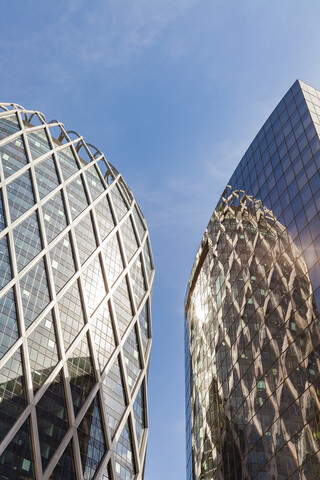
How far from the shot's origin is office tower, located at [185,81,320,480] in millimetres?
37656

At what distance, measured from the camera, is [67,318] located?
222ft

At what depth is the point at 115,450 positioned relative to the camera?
63625mm

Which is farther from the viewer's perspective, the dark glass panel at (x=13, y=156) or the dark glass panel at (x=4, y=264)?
the dark glass panel at (x=13, y=156)

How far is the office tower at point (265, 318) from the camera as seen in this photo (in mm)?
37656

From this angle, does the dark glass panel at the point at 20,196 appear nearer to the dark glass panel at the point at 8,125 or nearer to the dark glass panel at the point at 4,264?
the dark glass panel at the point at 4,264

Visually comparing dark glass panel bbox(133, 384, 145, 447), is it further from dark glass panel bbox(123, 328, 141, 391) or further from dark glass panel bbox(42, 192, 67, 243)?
dark glass panel bbox(42, 192, 67, 243)

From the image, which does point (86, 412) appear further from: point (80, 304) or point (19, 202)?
point (19, 202)

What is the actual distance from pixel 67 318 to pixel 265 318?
30.6 m

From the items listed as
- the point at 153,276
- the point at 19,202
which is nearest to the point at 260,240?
the point at 19,202

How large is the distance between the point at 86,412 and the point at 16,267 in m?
19.6

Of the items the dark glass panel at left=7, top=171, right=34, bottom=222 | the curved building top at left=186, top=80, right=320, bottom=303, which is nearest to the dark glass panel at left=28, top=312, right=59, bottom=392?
the dark glass panel at left=7, top=171, right=34, bottom=222

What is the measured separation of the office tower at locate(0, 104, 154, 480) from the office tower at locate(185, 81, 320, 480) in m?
11.0

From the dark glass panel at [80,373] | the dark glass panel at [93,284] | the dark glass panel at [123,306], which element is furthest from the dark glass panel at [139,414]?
the dark glass panel at [93,284]

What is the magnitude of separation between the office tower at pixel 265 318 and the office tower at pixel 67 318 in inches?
433
